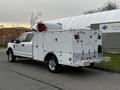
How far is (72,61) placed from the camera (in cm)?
805

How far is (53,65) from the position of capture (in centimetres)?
906

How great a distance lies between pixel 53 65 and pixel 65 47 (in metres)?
1.26

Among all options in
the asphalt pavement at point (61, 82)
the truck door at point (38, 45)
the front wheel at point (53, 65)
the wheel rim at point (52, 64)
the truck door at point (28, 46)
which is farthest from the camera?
the truck door at point (28, 46)

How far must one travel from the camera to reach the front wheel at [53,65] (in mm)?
8860

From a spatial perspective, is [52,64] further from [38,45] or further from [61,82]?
[61,82]

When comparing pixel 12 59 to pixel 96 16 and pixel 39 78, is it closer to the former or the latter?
pixel 39 78

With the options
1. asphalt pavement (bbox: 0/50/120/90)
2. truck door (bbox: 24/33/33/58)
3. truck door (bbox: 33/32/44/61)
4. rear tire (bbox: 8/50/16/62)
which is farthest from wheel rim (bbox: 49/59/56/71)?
rear tire (bbox: 8/50/16/62)

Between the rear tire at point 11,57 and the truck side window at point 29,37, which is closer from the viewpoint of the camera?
the truck side window at point 29,37

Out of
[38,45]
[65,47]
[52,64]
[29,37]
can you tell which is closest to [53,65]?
[52,64]

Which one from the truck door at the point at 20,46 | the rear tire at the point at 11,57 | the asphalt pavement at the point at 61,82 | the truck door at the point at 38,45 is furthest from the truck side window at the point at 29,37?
the asphalt pavement at the point at 61,82

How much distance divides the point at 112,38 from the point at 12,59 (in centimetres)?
970

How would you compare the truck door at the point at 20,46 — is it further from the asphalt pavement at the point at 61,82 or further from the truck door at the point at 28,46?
the asphalt pavement at the point at 61,82

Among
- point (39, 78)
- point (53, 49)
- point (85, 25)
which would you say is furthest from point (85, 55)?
point (85, 25)

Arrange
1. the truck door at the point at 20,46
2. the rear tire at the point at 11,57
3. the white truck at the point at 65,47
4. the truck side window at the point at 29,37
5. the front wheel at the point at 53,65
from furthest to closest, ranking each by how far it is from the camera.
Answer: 1. the rear tire at the point at 11,57
2. the truck door at the point at 20,46
3. the truck side window at the point at 29,37
4. the front wheel at the point at 53,65
5. the white truck at the point at 65,47
